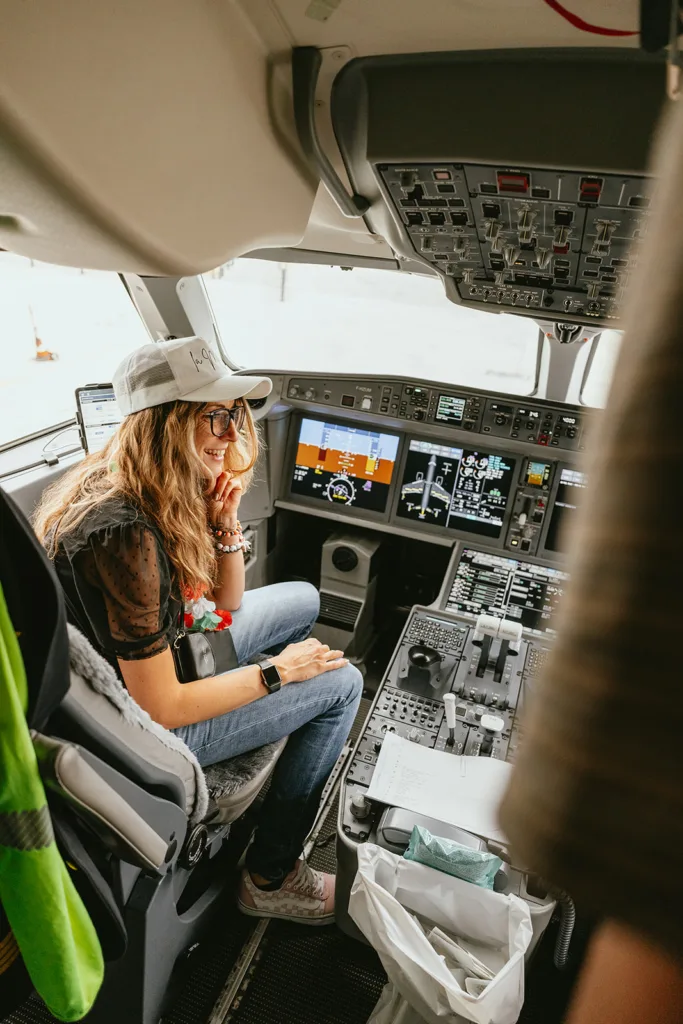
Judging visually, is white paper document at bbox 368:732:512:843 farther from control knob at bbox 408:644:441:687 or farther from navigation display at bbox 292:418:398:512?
navigation display at bbox 292:418:398:512

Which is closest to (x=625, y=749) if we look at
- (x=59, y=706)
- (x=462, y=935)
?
(x=59, y=706)

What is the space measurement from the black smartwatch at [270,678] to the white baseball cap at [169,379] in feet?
2.32

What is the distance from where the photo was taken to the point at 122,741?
2.82 feet

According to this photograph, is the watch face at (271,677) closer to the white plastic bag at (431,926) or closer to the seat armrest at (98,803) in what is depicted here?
the white plastic bag at (431,926)

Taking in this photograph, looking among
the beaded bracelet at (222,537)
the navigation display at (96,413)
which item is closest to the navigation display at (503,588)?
the beaded bracelet at (222,537)

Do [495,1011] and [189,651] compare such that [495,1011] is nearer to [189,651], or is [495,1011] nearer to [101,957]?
[101,957]

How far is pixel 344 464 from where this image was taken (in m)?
2.61

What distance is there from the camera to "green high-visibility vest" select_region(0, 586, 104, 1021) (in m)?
0.67

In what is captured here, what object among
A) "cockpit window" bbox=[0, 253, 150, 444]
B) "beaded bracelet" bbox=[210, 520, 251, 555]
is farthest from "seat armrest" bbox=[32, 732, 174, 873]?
A: "cockpit window" bbox=[0, 253, 150, 444]

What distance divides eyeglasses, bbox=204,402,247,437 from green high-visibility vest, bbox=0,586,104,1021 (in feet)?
3.17

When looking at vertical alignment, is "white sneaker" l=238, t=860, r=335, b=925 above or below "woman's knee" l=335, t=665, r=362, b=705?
below

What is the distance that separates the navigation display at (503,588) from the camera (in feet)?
7.23

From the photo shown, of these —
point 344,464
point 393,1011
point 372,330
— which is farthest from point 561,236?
point 372,330

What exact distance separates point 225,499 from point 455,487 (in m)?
1.07
